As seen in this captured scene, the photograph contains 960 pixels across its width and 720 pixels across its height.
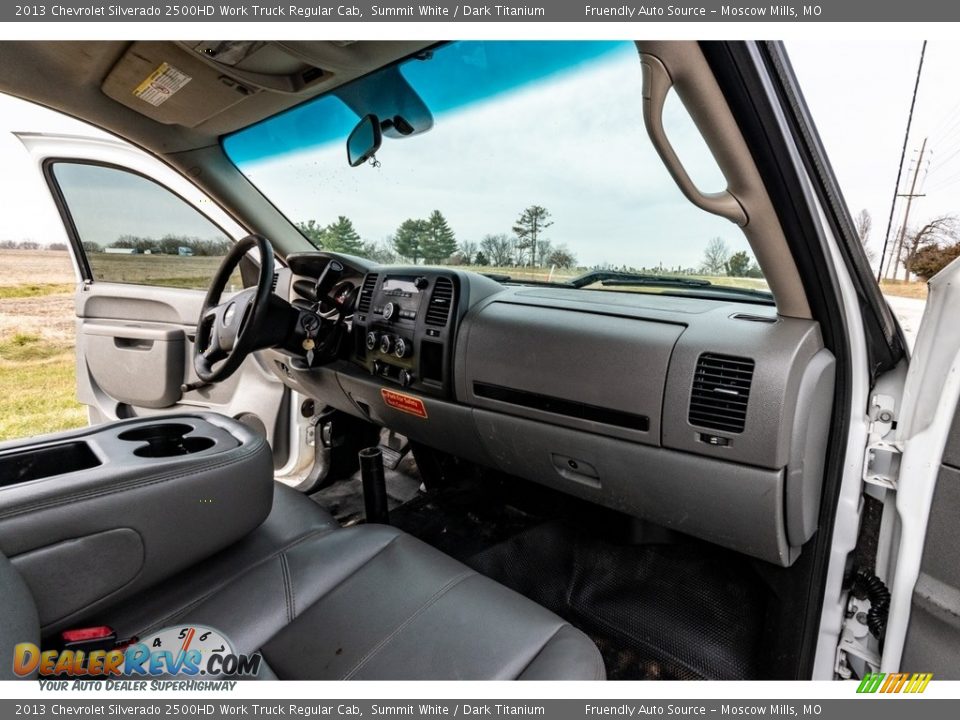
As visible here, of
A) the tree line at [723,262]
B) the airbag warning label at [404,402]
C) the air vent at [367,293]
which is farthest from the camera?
the air vent at [367,293]

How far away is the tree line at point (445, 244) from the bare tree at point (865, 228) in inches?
34.8

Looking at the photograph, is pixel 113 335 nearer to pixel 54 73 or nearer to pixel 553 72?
pixel 54 73

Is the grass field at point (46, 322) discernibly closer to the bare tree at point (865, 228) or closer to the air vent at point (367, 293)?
the air vent at point (367, 293)

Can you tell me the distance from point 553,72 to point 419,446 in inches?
60.7

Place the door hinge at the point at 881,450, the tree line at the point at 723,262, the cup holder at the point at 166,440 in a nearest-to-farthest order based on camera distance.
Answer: the door hinge at the point at 881,450, the tree line at the point at 723,262, the cup holder at the point at 166,440

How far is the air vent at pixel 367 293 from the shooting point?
1.96 m

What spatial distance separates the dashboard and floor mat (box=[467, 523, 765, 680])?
1.39 feet

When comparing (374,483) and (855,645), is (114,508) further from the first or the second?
(855,645)

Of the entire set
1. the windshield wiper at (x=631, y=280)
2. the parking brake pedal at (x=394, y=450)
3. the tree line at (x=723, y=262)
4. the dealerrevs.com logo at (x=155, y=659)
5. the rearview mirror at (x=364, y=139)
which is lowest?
the parking brake pedal at (x=394, y=450)

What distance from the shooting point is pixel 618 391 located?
1.32 meters

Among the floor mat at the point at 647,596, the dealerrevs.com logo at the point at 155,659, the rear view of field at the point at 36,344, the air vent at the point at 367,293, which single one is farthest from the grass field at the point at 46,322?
the floor mat at the point at 647,596

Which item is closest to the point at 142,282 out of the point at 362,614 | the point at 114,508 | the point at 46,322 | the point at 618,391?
the point at 46,322

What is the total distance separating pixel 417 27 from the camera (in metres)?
1.05

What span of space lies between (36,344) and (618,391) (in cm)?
271
